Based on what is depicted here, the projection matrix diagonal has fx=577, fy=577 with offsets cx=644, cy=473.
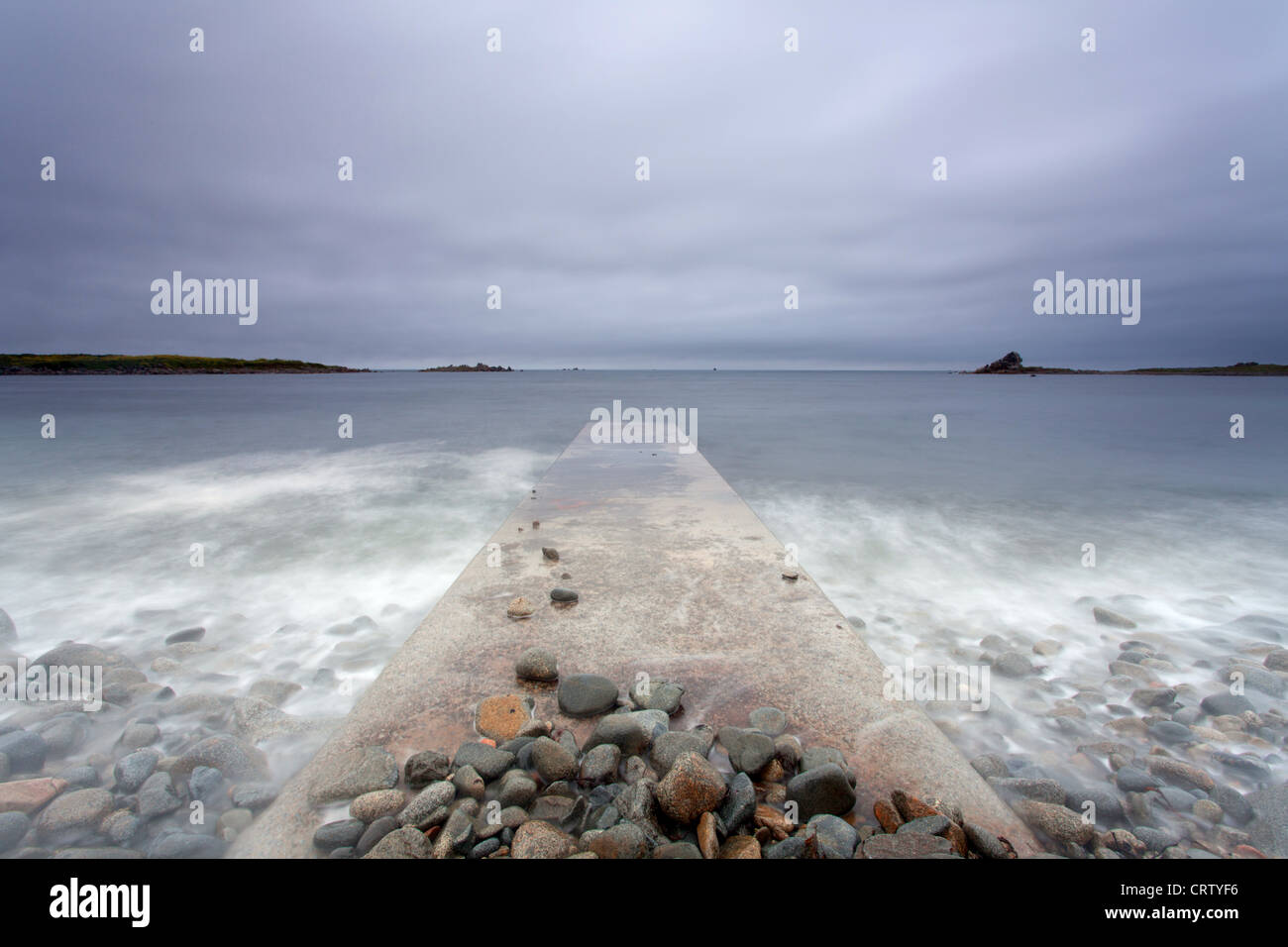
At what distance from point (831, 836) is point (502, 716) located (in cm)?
Answer: 149

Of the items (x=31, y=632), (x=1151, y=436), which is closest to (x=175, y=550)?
(x=31, y=632)

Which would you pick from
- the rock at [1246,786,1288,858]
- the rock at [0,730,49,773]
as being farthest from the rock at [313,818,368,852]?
the rock at [1246,786,1288,858]

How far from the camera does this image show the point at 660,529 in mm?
5723

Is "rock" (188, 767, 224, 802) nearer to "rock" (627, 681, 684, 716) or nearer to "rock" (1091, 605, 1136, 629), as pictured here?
"rock" (627, 681, 684, 716)

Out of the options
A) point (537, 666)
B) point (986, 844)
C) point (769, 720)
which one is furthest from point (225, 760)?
point (986, 844)

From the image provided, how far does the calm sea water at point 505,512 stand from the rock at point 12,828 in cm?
122

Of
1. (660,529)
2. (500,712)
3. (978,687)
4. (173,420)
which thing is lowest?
(978,687)

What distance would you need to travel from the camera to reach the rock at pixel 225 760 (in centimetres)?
265

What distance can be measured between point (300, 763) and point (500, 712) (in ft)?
3.59

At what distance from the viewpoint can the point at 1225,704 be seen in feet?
11.5

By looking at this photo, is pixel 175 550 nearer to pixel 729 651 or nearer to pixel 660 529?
pixel 660 529

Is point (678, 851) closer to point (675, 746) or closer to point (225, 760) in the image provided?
point (675, 746)

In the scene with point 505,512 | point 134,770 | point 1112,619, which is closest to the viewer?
point 134,770

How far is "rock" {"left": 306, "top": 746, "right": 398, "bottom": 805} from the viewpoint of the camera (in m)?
2.25
